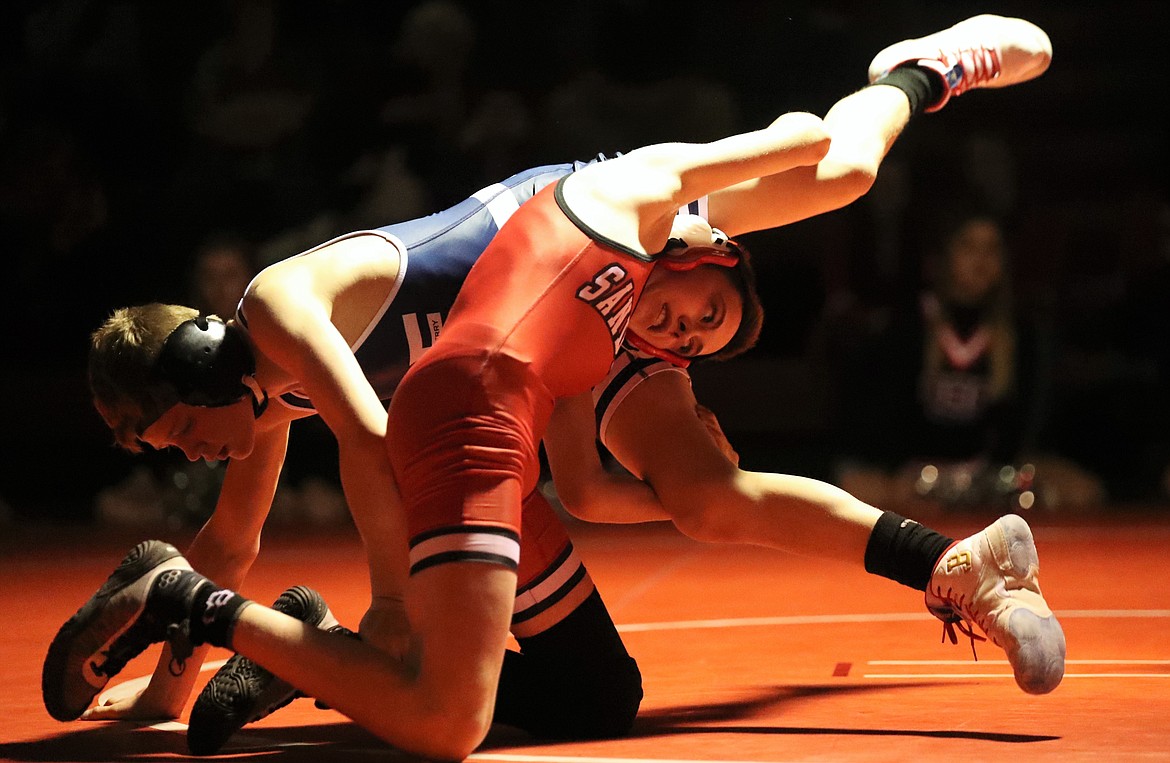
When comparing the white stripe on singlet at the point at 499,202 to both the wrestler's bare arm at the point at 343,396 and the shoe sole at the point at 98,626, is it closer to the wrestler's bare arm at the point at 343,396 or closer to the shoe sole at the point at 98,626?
the wrestler's bare arm at the point at 343,396

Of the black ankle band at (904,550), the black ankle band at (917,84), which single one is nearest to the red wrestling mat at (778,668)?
the black ankle band at (904,550)

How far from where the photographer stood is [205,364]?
2348mm

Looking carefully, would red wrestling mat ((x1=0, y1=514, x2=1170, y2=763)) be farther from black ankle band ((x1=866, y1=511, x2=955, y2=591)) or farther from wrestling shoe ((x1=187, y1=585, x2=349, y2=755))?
black ankle band ((x1=866, y1=511, x2=955, y2=591))

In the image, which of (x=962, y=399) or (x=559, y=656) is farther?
(x=962, y=399)

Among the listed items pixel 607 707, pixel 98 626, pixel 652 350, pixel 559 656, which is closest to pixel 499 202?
pixel 652 350

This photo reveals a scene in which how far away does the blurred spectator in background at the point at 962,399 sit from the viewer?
5.70 meters

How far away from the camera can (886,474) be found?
5.96 meters

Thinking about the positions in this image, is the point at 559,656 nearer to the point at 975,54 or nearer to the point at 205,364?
the point at 205,364

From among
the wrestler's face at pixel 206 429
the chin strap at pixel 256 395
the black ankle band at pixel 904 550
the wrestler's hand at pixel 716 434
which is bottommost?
the black ankle band at pixel 904 550

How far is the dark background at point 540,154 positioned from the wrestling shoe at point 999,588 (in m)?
3.63

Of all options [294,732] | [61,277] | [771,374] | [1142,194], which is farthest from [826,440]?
[294,732]

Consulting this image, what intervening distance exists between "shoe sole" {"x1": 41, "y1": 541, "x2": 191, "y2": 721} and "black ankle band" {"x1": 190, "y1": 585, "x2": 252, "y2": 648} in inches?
3.3

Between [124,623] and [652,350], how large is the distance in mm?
1008

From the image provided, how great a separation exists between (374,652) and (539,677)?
0.41 meters
